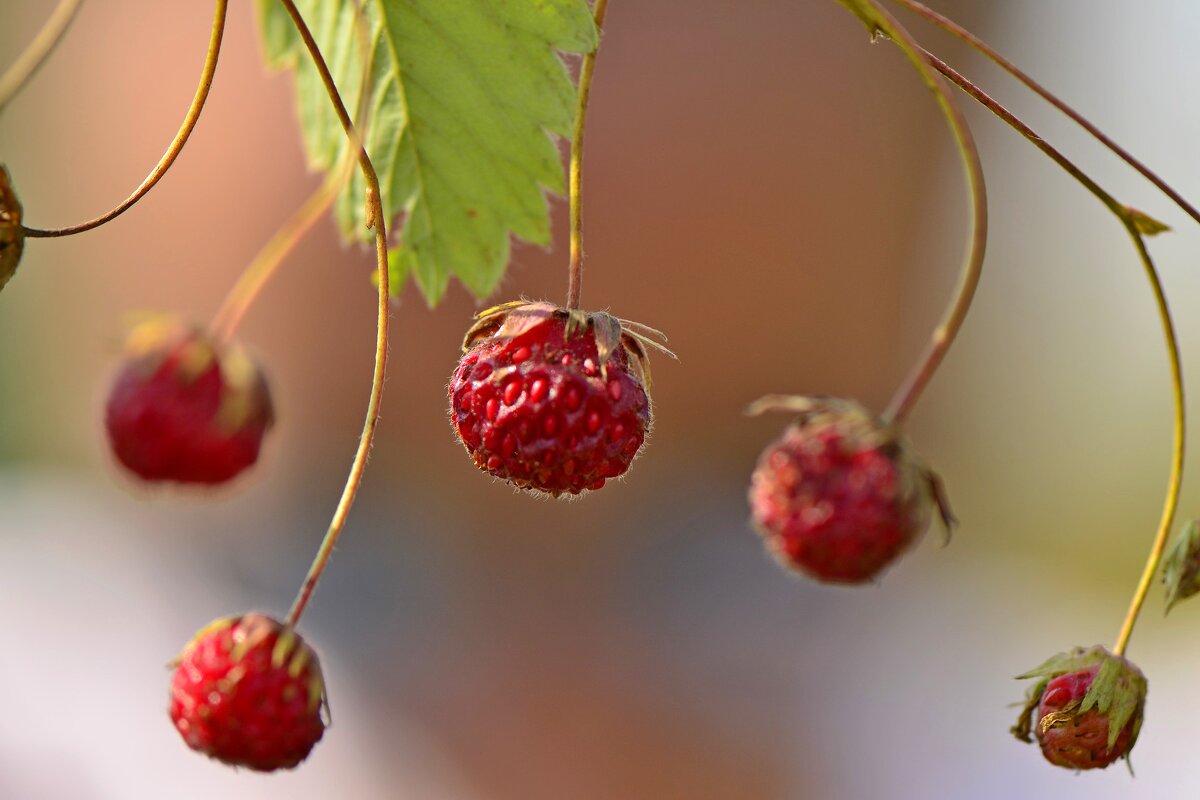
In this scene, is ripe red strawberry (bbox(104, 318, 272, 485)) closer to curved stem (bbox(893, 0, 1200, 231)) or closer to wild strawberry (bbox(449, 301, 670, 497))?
wild strawberry (bbox(449, 301, 670, 497))

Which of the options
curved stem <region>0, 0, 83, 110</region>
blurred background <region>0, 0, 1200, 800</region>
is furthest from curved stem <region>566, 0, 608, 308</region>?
blurred background <region>0, 0, 1200, 800</region>

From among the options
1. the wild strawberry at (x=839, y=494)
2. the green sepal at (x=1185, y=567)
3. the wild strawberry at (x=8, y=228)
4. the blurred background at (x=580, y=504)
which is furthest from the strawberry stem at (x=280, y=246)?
the blurred background at (x=580, y=504)

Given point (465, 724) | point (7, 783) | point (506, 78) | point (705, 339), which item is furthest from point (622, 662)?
point (506, 78)

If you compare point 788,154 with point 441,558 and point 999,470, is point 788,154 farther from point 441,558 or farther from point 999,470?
point 999,470

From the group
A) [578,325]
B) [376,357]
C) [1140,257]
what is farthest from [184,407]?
[1140,257]

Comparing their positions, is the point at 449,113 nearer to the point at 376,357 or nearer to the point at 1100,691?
the point at 376,357

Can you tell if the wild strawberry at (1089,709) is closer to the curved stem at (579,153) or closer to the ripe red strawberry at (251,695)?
the curved stem at (579,153)
